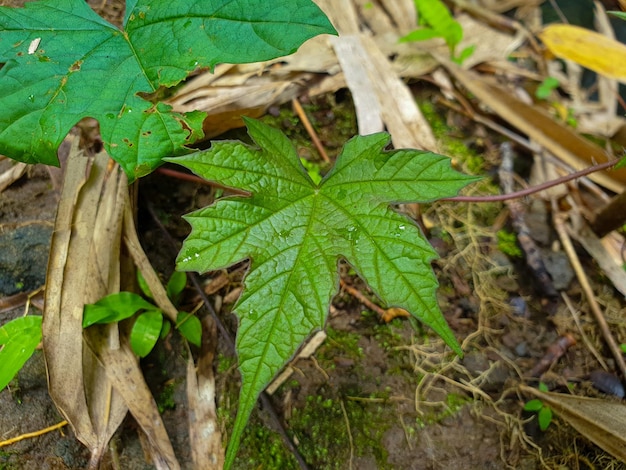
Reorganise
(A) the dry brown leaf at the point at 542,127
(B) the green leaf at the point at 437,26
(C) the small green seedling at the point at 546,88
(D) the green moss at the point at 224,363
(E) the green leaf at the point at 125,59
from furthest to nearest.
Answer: (C) the small green seedling at the point at 546,88 < (B) the green leaf at the point at 437,26 < (A) the dry brown leaf at the point at 542,127 < (D) the green moss at the point at 224,363 < (E) the green leaf at the point at 125,59

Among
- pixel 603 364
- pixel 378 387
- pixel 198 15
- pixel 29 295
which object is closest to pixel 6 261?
pixel 29 295

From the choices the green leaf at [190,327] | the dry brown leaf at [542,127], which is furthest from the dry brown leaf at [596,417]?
the green leaf at [190,327]

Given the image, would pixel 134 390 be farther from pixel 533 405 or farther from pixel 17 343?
pixel 533 405

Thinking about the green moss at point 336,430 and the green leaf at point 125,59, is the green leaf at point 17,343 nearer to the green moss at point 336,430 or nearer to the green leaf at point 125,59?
the green leaf at point 125,59

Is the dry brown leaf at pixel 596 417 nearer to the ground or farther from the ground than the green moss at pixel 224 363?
nearer to the ground

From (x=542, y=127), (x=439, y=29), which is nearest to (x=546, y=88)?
(x=542, y=127)

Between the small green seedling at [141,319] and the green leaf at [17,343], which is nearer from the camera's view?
the green leaf at [17,343]

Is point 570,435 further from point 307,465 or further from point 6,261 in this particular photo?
point 6,261
